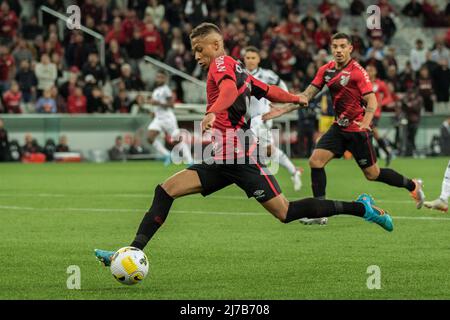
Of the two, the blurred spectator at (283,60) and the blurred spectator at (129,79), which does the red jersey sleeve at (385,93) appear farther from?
the blurred spectator at (129,79)

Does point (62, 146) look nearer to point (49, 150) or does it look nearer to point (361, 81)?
point (49, 150)

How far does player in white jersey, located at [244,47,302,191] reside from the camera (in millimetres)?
19281

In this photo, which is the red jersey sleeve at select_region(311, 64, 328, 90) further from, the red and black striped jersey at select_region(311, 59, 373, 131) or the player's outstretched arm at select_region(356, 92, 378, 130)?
the player's outstretched arm at select_region(356, 92, 378, 130)

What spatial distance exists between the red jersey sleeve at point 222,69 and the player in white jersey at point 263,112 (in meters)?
9.34

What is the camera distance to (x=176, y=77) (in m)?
34.6

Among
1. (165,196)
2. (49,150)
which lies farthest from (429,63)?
(165,196)

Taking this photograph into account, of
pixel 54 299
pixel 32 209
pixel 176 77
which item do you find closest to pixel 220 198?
pixel 32 209

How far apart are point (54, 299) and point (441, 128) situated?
86.6 feet

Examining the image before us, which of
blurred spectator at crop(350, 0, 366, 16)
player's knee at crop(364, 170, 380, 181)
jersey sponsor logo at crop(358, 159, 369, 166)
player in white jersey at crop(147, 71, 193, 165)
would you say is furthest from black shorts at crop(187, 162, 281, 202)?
blurred spectator at crop(350, 0, 366, 16)

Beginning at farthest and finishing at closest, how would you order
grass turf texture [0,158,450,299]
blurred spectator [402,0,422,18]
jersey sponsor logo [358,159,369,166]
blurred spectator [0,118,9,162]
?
blurred spectator [402,0,422,18], blurred spectator [0,118,9,162], jersey sponsor logo [358,159,369,166], grass turf texture [0,158,450,299]

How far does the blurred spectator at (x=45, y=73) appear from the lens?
32969 millimetres

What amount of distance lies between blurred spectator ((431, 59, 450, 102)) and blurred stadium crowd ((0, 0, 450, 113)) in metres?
0.03

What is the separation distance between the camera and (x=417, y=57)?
118 feet

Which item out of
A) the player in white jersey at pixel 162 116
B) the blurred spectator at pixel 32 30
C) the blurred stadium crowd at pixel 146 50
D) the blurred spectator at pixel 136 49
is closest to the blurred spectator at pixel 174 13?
the blurred stadium crowd at pixel 146 50
